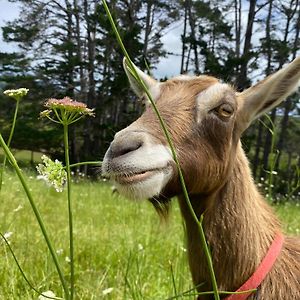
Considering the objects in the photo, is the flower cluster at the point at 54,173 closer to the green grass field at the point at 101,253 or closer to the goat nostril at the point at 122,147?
the goat nostril at the point at 122,147

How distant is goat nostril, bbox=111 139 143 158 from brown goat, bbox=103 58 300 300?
0.59ft

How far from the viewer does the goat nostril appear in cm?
186

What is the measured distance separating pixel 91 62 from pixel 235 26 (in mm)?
8843

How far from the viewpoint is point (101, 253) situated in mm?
4160

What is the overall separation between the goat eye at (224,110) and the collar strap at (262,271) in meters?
0.69

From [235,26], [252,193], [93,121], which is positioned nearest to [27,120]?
[93,121]

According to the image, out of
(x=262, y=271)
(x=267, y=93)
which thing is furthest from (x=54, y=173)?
(x=267, y=93)

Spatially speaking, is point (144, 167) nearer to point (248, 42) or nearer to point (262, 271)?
point (262, 271)

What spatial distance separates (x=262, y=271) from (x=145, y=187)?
820 mm

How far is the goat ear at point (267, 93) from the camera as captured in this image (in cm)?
241

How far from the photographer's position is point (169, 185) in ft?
7.03

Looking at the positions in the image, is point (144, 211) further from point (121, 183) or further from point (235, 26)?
point (235, 26)

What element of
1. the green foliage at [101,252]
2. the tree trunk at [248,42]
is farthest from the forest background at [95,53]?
the green foliage at [101,252]

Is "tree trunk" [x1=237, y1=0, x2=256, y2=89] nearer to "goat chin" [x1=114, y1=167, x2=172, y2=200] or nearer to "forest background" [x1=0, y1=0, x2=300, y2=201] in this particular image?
"forest background" [x1=0, y1=0, x2=300, y2=201]
